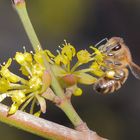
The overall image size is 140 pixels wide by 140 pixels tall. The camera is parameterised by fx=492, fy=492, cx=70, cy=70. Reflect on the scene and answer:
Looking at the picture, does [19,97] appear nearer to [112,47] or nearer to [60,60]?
[60,60]

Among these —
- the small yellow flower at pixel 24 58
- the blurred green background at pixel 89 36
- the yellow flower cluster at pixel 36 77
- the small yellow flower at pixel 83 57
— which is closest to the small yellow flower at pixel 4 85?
the yellow flower cluster at pixel 36 77

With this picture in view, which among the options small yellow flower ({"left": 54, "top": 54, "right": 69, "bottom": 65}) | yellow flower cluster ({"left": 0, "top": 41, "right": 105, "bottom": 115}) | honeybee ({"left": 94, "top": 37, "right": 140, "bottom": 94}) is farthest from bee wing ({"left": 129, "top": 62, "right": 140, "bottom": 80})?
small yellow flower ({"left": 54, "top": 54, "right": 69, "bottom": 65})

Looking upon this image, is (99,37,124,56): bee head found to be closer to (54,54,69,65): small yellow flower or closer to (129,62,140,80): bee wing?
(129,62,140,80): bee wing

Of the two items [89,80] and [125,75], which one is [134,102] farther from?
[89,80]

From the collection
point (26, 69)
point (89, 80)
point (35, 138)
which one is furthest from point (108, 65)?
point (35, 138)

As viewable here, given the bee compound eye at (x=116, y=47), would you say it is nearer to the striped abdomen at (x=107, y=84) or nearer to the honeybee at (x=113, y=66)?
the honeybee at (x=113, y=66)
